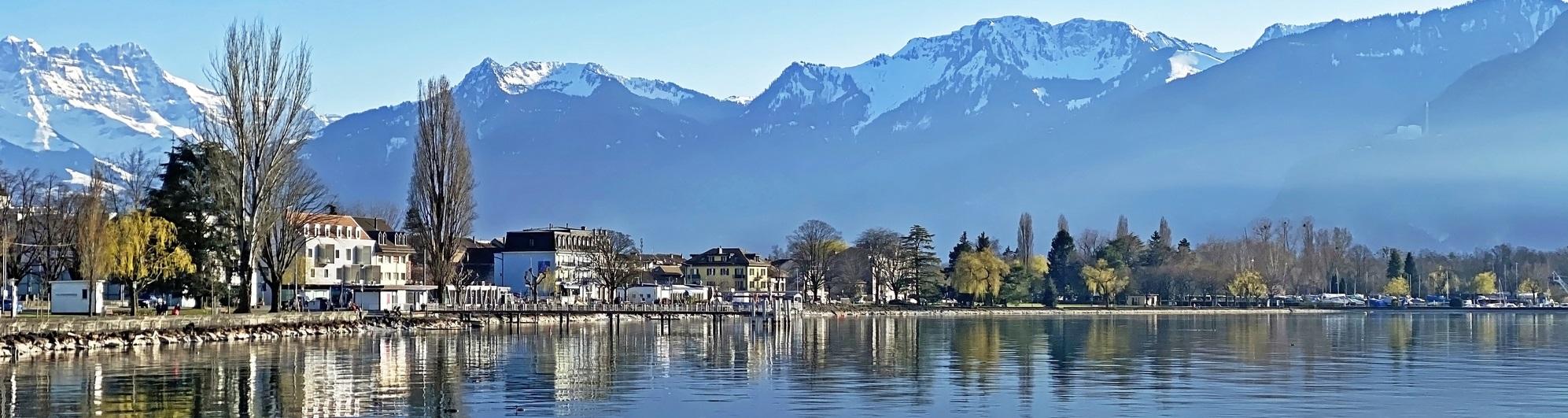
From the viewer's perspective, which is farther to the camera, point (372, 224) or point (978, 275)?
point (978, 275)

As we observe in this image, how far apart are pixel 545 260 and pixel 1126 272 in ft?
186

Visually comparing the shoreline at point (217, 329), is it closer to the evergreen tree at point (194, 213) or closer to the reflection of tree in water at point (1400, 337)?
the evergreen tree at point (194, 213)

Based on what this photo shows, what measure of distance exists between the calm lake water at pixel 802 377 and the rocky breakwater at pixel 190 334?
5.36 ft

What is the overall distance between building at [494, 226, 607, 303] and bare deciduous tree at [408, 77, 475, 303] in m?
43.4

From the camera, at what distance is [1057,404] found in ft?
122

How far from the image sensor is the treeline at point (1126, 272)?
145625 millimetres

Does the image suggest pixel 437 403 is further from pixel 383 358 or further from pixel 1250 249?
pixel 1250 249

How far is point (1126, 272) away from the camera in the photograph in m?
157

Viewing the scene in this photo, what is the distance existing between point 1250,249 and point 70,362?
151964 mm

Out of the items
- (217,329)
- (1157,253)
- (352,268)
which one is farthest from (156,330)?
(1157,253)

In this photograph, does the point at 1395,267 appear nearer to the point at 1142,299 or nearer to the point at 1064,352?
the point at 1142,299

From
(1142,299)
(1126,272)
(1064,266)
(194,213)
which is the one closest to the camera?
(194,213)

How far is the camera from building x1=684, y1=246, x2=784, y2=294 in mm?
157625

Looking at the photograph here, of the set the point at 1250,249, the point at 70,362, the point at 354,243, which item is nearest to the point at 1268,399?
the point at 70,362
